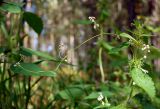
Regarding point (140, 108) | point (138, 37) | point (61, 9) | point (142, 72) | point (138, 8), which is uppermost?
point (61, 9)

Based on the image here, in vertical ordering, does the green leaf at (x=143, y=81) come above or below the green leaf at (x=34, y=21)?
below

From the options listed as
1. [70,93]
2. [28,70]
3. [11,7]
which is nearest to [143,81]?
[28,70]

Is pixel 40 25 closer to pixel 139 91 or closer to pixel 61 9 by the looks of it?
pixel 139 91

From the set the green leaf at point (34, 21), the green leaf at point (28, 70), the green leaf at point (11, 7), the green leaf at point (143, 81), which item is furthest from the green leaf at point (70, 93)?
the green leaf at point (143, 81)

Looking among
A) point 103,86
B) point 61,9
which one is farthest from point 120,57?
point 61,9

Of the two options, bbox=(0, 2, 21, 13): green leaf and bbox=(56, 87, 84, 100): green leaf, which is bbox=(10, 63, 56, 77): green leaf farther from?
bbox=(56, 87, 84, 100): green leaf

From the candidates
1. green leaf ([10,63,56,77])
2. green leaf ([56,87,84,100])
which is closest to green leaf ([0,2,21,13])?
green leaf ([10,63,56,77])

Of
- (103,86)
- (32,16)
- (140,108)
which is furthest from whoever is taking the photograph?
(103,86)

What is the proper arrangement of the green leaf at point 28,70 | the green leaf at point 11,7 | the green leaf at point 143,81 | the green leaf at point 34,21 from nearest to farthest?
the green leaf at point 143,81 < the green leaf at point 28,70 < the green leaf at point 11,7 < the green leaf at point 34,21

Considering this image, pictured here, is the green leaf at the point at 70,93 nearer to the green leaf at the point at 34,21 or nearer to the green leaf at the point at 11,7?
the green leaf at the point at 34,21
